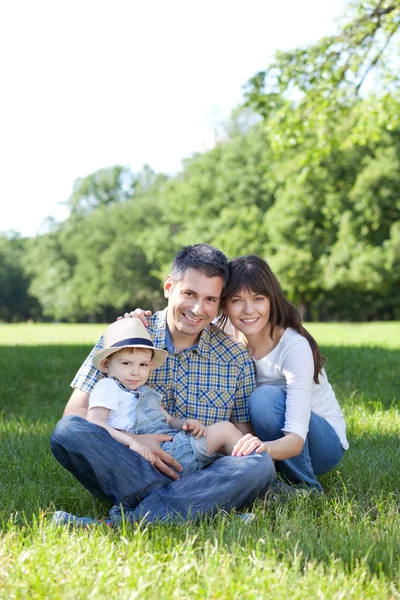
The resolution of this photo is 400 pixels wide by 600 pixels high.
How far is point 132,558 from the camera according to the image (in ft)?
8.59

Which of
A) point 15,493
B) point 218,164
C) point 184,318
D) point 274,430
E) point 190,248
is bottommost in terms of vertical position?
point 15,493

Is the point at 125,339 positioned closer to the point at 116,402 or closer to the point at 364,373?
the point at 116,402

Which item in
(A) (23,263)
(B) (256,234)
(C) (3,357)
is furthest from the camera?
(A) (23,263)

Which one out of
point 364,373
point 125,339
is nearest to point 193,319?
point 125,339

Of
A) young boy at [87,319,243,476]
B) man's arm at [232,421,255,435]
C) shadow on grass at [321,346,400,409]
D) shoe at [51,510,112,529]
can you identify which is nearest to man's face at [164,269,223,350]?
A: young boy at [87,319,243,476]

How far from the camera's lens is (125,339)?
3.69 meters

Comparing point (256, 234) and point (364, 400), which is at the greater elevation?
point (256, 234)

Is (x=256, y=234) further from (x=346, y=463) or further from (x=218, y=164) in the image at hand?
(x=346, y=463)

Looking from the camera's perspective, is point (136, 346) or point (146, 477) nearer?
point (146, 477)

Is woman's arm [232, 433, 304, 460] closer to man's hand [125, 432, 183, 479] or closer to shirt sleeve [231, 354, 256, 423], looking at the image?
man's hand [125, 432, 183, 479]

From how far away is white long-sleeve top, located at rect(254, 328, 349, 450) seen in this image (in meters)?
3.74

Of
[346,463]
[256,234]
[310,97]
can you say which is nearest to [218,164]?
[256,234]

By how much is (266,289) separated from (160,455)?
107cm

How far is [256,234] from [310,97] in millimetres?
21768
